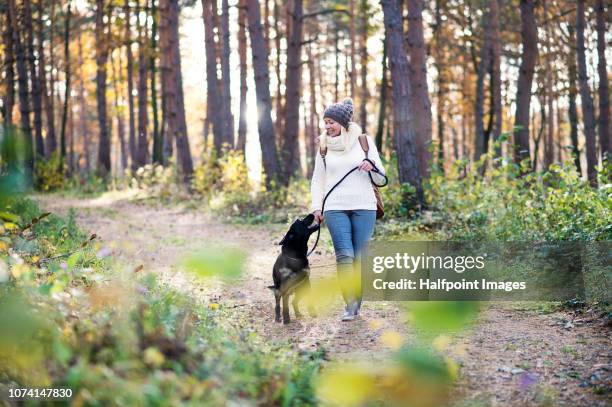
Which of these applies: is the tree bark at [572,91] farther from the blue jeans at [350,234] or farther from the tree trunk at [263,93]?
the blue jeans at [350,234]

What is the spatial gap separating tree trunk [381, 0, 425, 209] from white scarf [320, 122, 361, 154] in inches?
235

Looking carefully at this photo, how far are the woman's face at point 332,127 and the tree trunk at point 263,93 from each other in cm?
985

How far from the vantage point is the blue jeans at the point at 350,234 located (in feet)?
21.3

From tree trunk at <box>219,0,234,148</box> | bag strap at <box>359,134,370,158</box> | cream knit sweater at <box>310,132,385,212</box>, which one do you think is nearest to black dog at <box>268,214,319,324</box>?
cream knit sweater at <box>310,132,385,212</box>

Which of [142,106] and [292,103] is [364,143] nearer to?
[292,103]

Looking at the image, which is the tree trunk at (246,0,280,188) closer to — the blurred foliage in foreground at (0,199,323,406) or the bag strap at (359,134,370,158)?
the bag strap at (359,134,370,158)

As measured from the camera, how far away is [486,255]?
9.05 meters

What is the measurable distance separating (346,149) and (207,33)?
634 inches

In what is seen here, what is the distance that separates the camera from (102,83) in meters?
27.9

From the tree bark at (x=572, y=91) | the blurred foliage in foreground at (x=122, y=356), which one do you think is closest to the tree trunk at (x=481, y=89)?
the tree bark at (x=572, y=91)

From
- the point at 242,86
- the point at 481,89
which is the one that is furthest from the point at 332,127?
the point at 242,86

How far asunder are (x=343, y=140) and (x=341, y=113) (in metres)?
0.27

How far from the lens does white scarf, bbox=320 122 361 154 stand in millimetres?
6527

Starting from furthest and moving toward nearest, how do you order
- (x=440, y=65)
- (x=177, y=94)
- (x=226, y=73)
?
(x=440, y=65) → (x=177, y=94) → (x=226, y=73)
